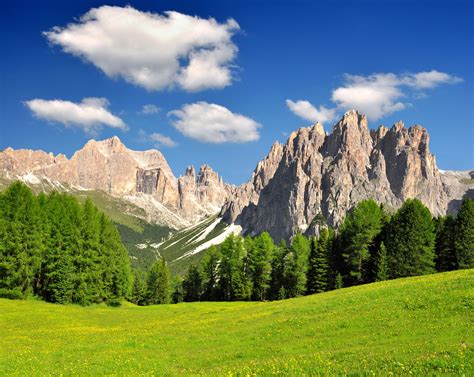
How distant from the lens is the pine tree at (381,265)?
78.1 m

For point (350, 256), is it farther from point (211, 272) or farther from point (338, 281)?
point (211, 272)

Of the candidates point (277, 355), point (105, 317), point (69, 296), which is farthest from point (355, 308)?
point (69, 296)

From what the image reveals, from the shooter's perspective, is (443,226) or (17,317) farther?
(443,226)

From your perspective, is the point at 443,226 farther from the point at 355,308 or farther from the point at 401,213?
the point at 355,308

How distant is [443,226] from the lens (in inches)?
3445

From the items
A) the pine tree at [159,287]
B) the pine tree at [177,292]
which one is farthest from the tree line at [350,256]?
the pine tree at [177,292]

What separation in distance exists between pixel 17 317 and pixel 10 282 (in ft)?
61.4

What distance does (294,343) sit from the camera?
25828mm

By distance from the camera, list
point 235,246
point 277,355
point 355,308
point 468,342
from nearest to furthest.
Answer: point 468,342 < point 277,355 < point 355,308 < point 235,246

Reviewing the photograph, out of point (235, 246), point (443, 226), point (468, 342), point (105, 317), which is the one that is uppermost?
point (443, 226)

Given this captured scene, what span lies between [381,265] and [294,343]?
57.8 metres

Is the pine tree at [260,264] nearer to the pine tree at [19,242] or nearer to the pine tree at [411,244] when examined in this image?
the pine tree at [411,244]

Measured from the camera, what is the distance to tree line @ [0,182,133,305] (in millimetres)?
63562

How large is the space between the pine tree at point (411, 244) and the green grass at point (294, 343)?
41118 mm
